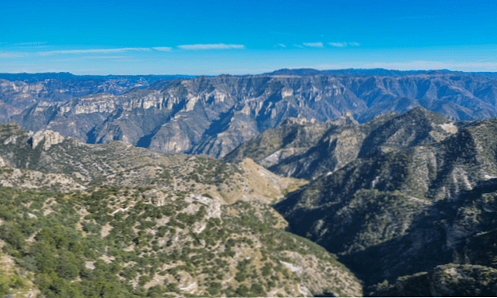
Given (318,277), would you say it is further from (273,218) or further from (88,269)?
(273,218)

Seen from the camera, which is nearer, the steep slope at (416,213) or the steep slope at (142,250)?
the steep slope at (142,250)

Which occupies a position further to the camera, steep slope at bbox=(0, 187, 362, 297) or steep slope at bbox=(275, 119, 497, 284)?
steep slope at bbox=(275, 119, 497, 284)

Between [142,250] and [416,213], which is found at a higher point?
[142,250]

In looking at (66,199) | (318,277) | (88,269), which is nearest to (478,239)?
(318,277)

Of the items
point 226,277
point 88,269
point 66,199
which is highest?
point 66,199

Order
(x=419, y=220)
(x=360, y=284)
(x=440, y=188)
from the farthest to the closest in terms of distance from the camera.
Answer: (x=440, y=188) < (x=419, y=220) < (x=360, y=284)

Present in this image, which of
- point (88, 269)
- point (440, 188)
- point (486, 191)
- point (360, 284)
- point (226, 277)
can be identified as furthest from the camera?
point (440, 188)

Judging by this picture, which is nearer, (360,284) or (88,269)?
(88,269)

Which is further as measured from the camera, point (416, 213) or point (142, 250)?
point (416, 213)
